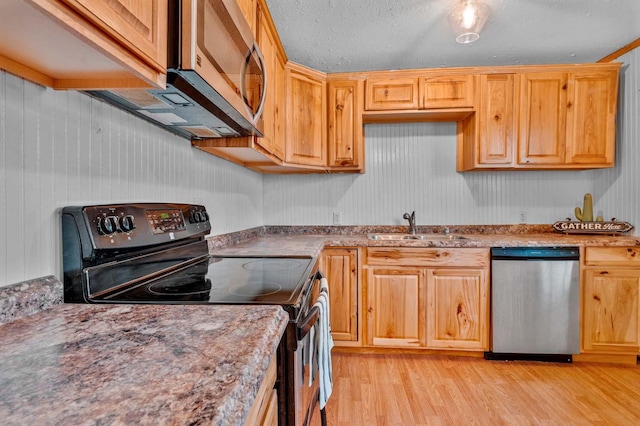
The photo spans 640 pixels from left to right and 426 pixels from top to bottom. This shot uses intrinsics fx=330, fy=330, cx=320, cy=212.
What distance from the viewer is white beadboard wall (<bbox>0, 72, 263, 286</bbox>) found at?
2.65 ft

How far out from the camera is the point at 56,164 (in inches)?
36.9

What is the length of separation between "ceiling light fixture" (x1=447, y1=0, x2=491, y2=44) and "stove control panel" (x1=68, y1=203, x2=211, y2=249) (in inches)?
67.9

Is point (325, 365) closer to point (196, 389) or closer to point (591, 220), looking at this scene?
point (196, 389)

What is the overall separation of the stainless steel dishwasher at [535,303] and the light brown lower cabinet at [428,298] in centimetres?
10

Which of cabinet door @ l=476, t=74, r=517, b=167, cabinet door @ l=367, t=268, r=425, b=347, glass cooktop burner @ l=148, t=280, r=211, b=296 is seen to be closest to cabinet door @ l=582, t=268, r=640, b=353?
cabinet door @ l=476, t=74, r=517, b=167

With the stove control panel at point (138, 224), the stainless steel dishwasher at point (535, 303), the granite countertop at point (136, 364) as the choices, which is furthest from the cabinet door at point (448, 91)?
the granite countertop at point (136, 364)

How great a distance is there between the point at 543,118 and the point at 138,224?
9.36ft

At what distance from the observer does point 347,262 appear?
8.15ft

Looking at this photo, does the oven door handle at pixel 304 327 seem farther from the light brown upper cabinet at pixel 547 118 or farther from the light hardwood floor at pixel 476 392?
the light brown upper cabinet at pixel 547 118

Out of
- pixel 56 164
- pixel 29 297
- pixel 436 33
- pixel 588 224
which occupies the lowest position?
pixel 29 297

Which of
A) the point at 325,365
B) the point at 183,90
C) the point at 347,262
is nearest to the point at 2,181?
the point at 183,90

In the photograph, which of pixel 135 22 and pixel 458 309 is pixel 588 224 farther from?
pixel 135 22

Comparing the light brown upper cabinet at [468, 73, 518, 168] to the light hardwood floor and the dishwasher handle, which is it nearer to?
the dishwasher handle

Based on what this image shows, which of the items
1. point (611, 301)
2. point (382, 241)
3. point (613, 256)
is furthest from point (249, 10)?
point (611, 301)
